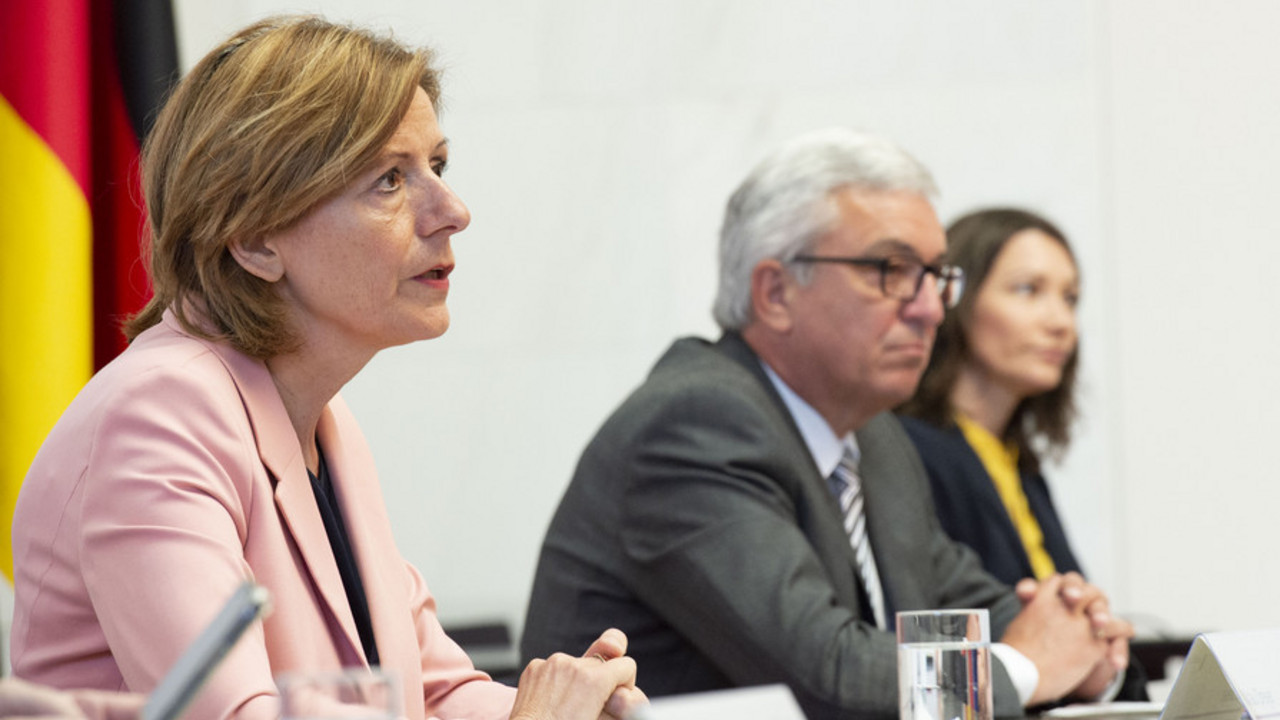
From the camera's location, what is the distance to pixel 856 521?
2.64m

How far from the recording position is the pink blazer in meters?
1.40

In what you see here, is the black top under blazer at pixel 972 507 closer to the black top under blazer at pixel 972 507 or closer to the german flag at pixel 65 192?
the black top under blazer at pixel 972 507

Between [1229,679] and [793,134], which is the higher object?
[793,134]

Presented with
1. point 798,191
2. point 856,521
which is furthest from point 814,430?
point 798,191

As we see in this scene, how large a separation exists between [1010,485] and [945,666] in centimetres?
250

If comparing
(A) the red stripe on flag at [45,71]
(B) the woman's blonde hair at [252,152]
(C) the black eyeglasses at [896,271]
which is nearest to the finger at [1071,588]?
(C) the black eyeglasses at [896,271]

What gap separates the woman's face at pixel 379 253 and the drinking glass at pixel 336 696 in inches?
33.9

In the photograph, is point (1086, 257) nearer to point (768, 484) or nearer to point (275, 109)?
point (768, 484)

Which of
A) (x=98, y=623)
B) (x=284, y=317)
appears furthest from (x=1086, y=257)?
(x=98, y=623)

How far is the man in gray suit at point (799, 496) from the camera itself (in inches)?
85.0

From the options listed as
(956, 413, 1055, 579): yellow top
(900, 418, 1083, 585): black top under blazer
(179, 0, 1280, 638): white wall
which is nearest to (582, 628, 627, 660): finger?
(900, 418, 1083, 585): black top under blazer

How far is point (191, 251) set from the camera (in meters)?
1.73

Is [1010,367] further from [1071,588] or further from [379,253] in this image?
[379,253]

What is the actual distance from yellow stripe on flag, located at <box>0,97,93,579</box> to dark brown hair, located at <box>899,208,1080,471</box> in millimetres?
2054
